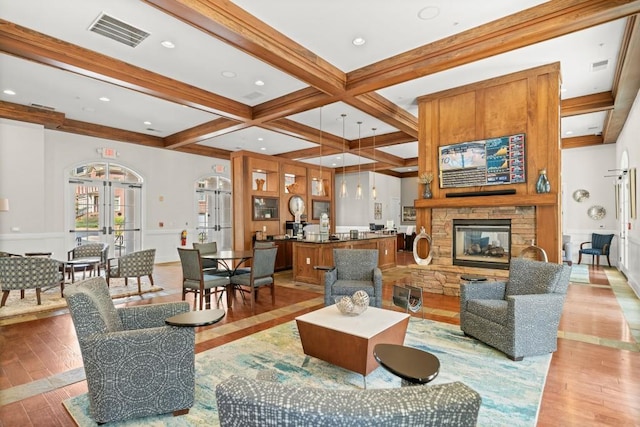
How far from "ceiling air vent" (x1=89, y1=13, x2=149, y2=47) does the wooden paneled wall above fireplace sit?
14.7ft

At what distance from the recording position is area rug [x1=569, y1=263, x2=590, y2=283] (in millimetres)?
6730

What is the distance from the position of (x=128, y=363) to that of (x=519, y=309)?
124 inches

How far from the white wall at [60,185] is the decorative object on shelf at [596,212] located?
36.8 ft

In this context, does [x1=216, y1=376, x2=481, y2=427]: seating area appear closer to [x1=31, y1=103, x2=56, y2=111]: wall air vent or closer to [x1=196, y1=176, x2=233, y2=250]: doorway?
[x1=31, y1=103, x2=56, y2=111]: wall air vent

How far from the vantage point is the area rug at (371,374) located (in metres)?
2.23

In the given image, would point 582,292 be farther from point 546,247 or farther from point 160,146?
point 160,146

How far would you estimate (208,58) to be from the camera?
4.54 m

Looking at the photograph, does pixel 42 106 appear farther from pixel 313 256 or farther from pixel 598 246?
pixel 598 246

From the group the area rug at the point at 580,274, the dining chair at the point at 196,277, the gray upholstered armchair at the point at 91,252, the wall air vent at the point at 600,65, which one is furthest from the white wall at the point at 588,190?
the gray upholstered armchair at the point at 91,252

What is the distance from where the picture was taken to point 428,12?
3.58m

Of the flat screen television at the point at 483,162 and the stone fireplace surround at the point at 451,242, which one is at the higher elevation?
the flat screen television at the point at 483,162

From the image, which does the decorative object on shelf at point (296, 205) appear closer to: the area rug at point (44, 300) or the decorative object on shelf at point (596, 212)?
the area rug at point (44, 300)

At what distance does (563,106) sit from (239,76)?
5.79 meters

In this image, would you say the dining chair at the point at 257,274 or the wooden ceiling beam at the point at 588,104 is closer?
the dining chair at the point at 257,274
